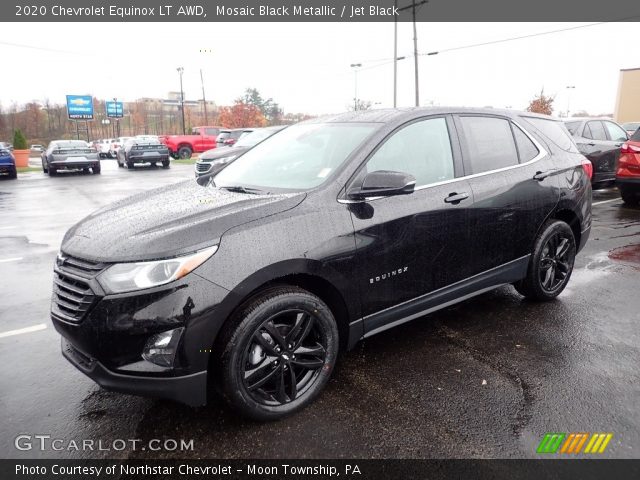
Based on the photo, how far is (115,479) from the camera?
84.8 inches

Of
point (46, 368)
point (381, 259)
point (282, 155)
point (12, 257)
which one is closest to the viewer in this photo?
point (381, 259)

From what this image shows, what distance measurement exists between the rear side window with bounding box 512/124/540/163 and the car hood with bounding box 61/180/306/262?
→ 2234mm

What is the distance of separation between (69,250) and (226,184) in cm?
117

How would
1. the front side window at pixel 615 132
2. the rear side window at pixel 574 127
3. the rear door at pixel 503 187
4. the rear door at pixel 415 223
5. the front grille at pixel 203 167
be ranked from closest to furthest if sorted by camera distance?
the rear door at pixel 415 223
the rear door at pixel 503 187
the rear side window at pixel 574 127
the front side window at pixel 615 132
the front grille at pixel 203 167

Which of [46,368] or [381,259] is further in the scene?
[46,368]

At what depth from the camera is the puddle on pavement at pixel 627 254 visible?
18.0 feet

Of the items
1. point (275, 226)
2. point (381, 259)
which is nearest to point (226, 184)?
point (275, 226)

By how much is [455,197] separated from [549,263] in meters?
1.53

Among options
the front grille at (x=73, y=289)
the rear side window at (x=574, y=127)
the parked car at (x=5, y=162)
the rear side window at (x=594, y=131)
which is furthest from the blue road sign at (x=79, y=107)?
the front grille at (x=73, y=289)

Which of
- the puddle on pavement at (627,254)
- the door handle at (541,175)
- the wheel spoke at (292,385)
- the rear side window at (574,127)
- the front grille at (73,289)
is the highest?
the rear side window at (574,127)

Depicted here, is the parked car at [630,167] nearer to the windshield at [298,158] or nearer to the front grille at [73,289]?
the windshield at [298,158]

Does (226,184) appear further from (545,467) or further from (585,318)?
(585,318)

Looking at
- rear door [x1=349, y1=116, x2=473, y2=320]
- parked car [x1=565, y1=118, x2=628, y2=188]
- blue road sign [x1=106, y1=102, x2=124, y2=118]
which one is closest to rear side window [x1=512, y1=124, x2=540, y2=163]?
rear door [x1=349, y1=116, x2=473, y2=320]

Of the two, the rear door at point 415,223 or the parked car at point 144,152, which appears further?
the parked car at point 144,152
